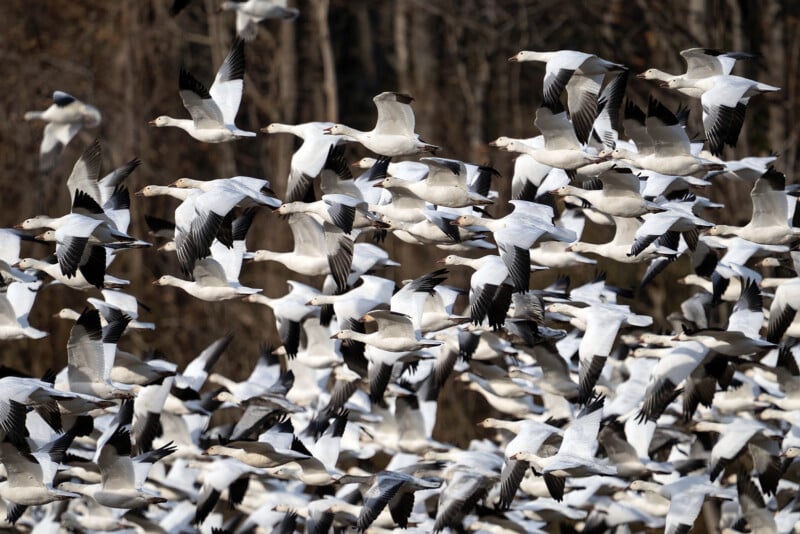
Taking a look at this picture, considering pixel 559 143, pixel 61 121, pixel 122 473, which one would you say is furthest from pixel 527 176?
pixel 61 121

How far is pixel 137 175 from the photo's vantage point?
23.1 meters

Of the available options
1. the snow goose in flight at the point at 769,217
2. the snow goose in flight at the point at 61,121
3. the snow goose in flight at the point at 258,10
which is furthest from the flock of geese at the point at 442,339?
the snow goose in flight at the point at 61,121

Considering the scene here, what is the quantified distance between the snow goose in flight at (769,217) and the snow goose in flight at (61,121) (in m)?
6.32

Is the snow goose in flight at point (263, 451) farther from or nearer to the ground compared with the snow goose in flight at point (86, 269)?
nearer to the ground

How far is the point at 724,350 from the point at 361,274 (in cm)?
288

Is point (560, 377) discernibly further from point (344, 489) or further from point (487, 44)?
point (487, 44)

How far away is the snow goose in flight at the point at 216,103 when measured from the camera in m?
10.6

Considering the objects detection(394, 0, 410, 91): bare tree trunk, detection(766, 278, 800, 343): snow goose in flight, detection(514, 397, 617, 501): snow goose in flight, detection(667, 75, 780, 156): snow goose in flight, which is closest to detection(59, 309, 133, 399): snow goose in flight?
detection(514, 397, 617, 501): snow goose in flight

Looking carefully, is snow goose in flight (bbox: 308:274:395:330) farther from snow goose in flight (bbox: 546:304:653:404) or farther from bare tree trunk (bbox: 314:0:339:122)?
bare tree trunk (bbox: 314:0:339:122)

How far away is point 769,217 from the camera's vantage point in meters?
10.2

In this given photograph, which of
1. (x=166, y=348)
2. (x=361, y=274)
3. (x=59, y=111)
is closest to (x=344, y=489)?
(x=361, y=274)

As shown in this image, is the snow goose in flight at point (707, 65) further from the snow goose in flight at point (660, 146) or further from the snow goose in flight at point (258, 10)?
the snow goose in flight at point (258, 10)

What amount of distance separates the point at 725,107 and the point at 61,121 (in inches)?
268

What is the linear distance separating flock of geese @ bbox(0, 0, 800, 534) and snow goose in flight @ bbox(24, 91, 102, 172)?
8.14 feet
